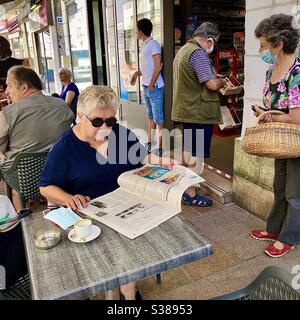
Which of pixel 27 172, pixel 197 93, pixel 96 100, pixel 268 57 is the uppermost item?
pixel 268 57

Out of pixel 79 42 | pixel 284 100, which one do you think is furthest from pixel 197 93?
pixel 79 42

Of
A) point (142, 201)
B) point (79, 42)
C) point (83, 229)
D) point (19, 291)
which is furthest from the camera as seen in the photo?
point (79, 42)

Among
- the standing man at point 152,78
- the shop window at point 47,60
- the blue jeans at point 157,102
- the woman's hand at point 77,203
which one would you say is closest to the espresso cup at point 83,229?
the woman's hand at point 77,203

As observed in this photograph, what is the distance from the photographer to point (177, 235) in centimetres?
122

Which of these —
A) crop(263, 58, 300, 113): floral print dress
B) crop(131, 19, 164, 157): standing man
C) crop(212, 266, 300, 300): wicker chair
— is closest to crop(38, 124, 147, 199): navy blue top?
crop(212, 266, 300, 300): wicker chair

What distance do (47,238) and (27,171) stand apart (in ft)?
4.41

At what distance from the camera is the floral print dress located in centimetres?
191

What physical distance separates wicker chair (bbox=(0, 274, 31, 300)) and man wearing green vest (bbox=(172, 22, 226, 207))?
1.86 meters

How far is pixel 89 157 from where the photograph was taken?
5.69 ft

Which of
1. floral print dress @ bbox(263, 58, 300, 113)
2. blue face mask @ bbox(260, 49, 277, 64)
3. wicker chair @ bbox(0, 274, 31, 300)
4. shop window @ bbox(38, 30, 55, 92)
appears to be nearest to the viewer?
wicker chair @ bbox(0, 274, 31, 300)

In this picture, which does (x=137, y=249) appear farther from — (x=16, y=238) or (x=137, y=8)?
(x=137, y=8)

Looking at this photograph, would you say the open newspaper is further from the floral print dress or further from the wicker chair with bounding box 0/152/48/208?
the wicker chair with bounding box 0/152/48/208

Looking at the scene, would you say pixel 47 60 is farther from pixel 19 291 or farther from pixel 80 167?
pixel 19 291

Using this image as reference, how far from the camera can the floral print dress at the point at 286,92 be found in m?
1.91
